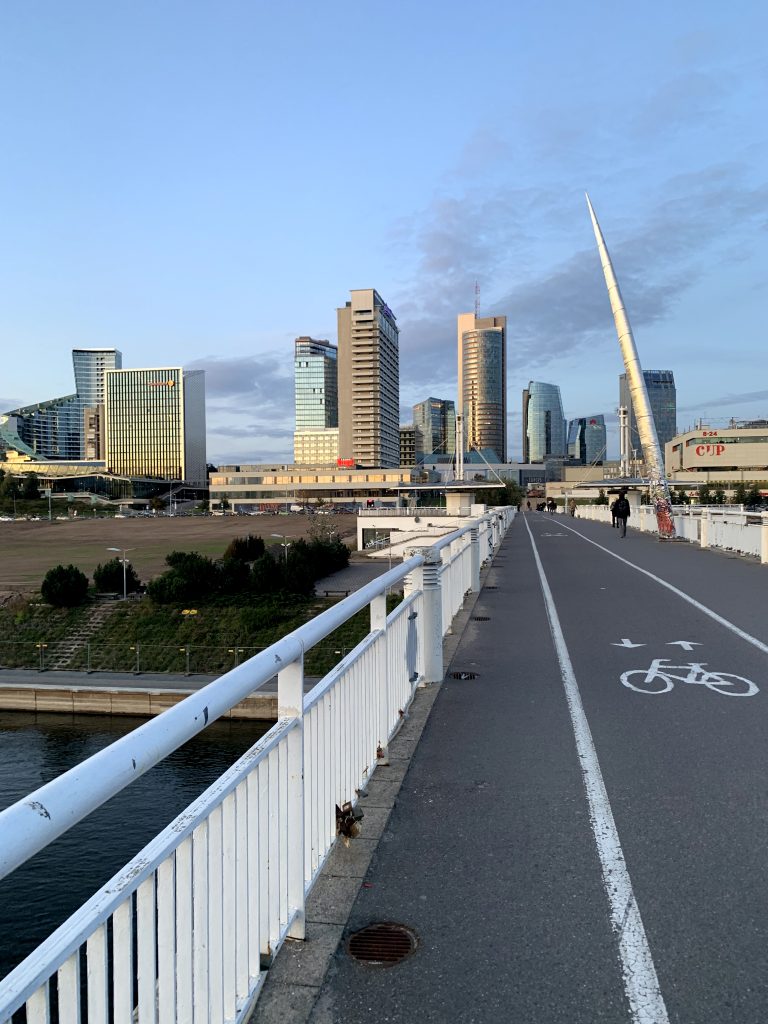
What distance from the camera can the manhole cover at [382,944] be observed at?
3.08 metres

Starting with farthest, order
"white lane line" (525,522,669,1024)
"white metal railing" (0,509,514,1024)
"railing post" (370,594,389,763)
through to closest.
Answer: "railing post" (370,594,389,763) < "white lane line" (525,522,669,1024) < "white metal railing" (0,509,514,1024)

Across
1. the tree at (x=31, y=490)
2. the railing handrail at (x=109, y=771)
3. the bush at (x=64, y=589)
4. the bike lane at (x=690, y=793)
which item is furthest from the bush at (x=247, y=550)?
the tree at (x=31, y=490)

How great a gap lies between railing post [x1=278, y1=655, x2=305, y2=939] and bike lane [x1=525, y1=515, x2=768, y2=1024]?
145cm

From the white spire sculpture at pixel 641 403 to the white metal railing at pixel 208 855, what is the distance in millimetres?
27608

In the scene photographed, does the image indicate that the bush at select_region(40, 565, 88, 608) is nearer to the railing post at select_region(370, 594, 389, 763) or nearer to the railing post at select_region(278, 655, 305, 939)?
the railing post at select_region(370, 594, 389, 763)

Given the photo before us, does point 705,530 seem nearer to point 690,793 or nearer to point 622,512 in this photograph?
point 622,512

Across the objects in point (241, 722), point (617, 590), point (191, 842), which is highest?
point (191, 842)

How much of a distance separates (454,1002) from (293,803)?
0.95 meters

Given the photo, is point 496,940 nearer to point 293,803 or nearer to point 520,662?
point 293,803

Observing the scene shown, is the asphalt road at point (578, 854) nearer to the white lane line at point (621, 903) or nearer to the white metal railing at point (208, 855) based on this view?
the white lane line at point (621, 903)

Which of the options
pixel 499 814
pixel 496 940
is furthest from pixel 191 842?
pixel 499 814

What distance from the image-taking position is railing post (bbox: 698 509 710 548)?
2550cm

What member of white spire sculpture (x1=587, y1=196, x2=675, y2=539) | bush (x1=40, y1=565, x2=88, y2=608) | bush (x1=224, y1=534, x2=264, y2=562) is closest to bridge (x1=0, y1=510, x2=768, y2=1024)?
white spire sculpture (x1=587, y1=196, x2=675, y2=539)

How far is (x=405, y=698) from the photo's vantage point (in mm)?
6309
